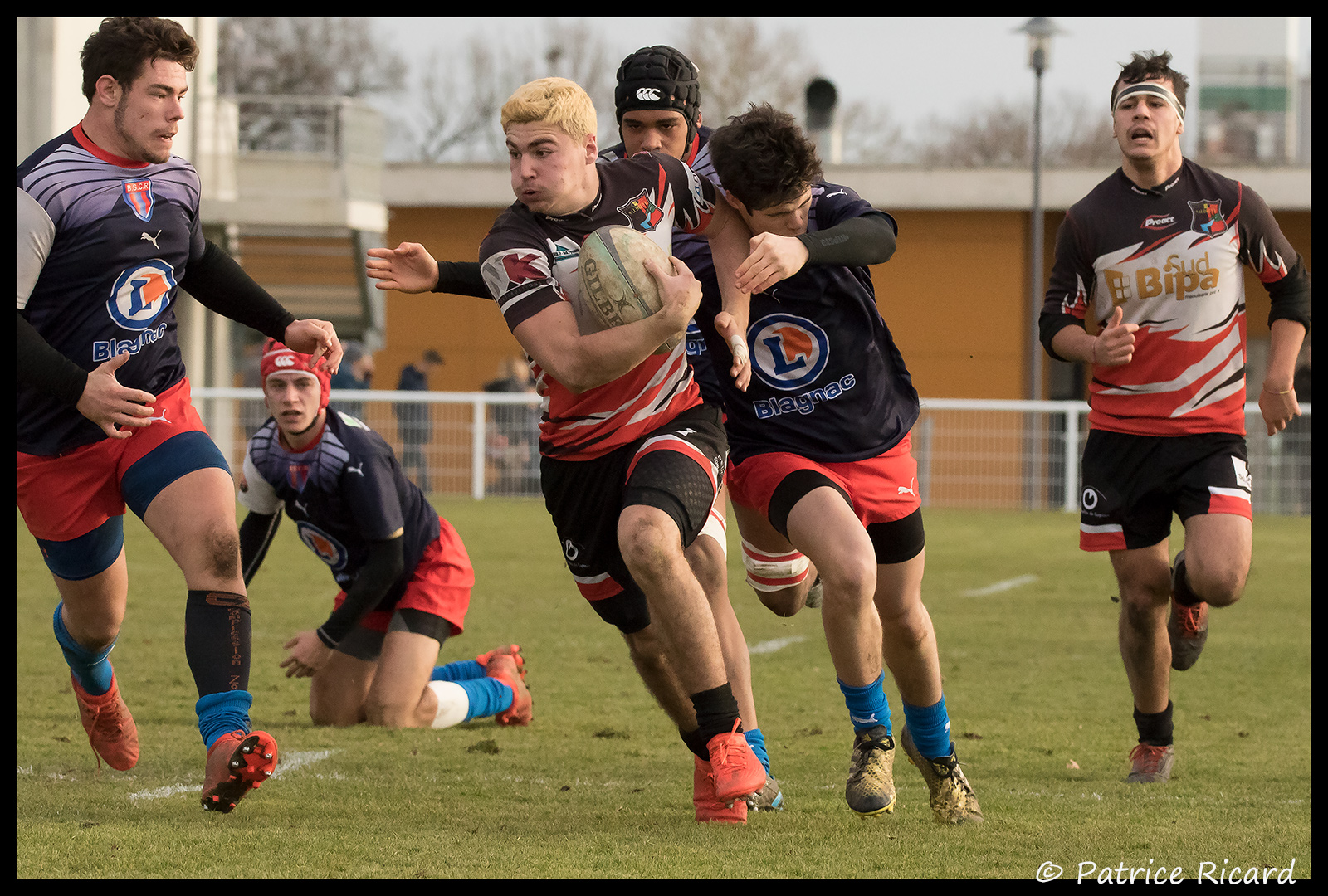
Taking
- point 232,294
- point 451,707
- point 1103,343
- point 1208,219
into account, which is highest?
point 1208,219

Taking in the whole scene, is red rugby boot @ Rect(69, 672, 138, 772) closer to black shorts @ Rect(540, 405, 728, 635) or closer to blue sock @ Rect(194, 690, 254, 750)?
blue sock @ Rect(194, 690, 254, 750)

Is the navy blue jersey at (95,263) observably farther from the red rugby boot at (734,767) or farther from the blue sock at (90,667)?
the red rugby boot at (734,767)

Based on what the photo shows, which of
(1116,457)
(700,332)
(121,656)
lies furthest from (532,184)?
→ (121,656)

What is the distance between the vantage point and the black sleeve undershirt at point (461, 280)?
517 cm

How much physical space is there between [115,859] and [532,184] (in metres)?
2.23

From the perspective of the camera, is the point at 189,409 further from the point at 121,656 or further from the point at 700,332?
the point at 121,656

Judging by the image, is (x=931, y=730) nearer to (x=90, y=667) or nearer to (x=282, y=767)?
(x=282, y=767)

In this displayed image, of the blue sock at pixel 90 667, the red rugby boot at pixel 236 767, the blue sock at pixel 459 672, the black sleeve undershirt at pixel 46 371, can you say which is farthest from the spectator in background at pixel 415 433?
the red rugby boot at pixel 236 767

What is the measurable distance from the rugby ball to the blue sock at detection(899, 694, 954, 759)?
1.44 meters

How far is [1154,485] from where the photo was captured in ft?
20.0

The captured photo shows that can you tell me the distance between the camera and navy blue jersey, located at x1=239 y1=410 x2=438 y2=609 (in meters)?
6.84

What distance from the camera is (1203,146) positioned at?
27922mm

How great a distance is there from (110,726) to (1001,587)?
861 cm

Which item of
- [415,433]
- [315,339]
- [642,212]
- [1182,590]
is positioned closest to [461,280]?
[315,339]
